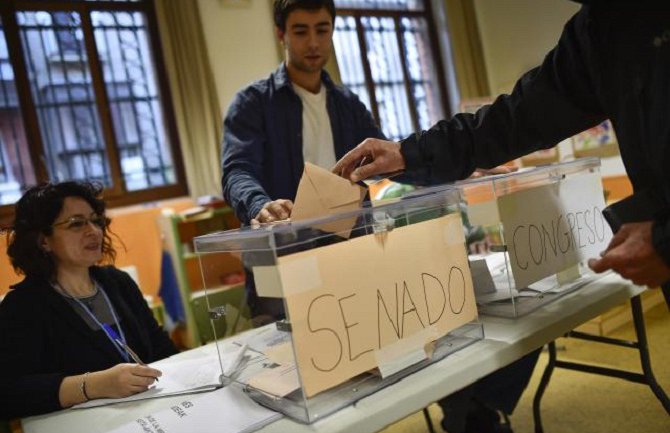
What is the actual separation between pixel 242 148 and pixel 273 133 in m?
0.12

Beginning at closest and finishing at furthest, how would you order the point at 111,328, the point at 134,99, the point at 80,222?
the point at 111,328 → the point at 80,222 → the point at 134,99

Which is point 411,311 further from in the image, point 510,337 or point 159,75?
point 159,75

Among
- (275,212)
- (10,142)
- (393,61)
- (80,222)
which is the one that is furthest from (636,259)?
(393,61)

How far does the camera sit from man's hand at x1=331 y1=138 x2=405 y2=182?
965 mm

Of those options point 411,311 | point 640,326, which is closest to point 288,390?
point 411,311

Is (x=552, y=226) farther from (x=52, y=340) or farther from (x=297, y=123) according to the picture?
(x=52, y=340)

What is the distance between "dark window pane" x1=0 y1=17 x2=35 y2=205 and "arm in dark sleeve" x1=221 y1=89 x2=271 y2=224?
2563 mm

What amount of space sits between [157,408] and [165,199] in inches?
124

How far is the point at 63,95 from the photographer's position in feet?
11.5

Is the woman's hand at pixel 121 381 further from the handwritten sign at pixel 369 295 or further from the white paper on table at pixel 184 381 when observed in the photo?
the handwritten sign at pixel 369 295

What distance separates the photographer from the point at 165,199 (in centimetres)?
377

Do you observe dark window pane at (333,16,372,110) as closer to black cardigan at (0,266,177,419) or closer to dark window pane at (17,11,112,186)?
dark window pane at (17,11,112,186)

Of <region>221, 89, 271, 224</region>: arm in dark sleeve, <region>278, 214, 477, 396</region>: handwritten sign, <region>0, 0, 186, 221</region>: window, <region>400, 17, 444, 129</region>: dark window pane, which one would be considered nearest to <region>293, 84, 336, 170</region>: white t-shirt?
<region>221, 89, 271, 224</region>: arm in dark sleeve

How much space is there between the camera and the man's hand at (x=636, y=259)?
0.62 meters
